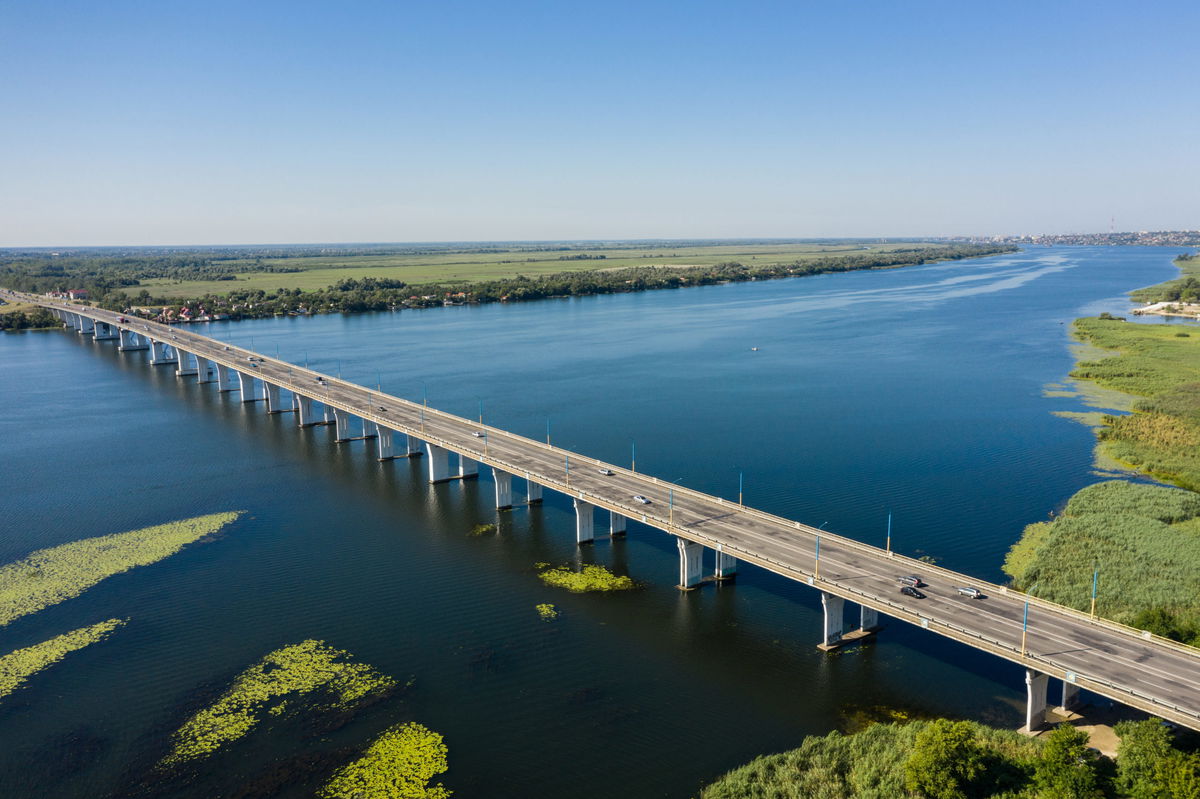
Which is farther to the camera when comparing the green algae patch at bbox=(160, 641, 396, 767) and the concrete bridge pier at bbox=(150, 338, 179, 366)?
the concrete bridge pier at bbox=(150, 338, 179, 366)

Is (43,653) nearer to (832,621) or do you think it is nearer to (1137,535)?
(832,621)

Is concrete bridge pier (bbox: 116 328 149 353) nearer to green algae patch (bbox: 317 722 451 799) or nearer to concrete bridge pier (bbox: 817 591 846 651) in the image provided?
green algae patch (bbox: 317 722 451 799)

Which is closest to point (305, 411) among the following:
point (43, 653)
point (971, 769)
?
point (43, 653)

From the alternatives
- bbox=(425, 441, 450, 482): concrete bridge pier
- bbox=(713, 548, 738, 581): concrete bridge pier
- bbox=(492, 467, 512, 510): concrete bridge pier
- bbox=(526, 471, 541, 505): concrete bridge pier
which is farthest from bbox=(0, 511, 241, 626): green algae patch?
bbox=(713, 548, 738, 581): concrete bridge pier

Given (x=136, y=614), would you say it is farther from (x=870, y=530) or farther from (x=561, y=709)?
(x=870, y=530)

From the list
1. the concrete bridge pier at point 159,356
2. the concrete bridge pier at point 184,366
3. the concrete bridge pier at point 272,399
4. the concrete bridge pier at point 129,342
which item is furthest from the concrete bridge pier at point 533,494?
the concrete bridge pier at point 129,342
